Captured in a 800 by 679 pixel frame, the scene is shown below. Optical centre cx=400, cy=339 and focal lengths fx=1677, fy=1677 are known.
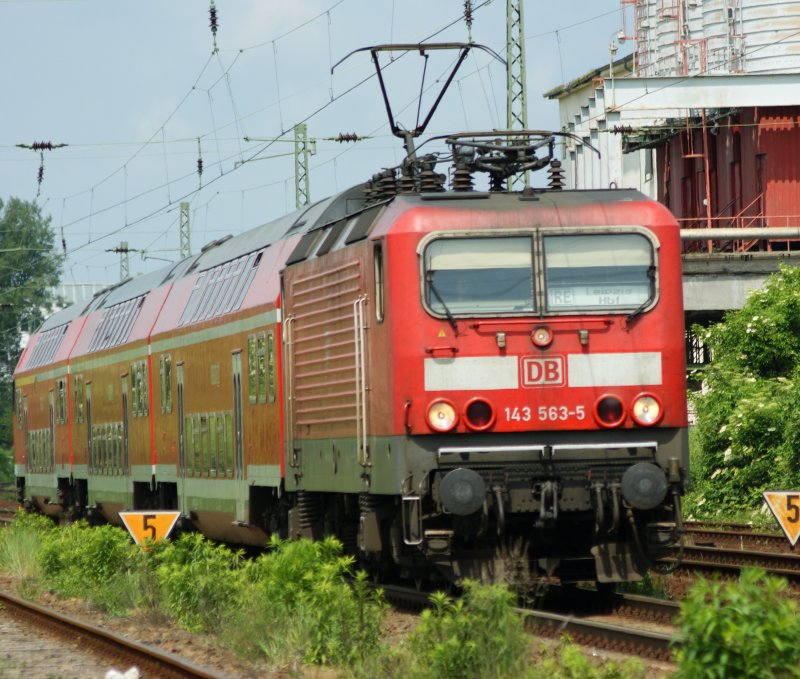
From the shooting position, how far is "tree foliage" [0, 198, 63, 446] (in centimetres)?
8669

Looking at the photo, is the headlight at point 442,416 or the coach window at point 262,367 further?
A: the coach window at point 262,367

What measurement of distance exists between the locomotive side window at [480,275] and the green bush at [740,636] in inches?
231

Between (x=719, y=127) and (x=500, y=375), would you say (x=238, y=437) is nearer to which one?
(x=500, y=375)

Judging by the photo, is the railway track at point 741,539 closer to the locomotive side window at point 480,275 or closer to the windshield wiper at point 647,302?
the windshield wiper at point 647,302

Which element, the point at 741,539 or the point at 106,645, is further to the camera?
the point at 741,539

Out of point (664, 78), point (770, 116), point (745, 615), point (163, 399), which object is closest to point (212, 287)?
point (163, 399)

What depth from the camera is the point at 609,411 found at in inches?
508

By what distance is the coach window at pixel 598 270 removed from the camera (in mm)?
13039

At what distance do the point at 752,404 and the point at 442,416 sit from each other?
38.4 feet

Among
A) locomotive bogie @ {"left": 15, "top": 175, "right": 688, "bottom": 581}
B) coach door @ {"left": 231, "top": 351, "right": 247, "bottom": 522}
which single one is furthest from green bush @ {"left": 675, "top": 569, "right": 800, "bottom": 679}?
coach door @ {"left": 231, "top": 351, "right": 247, "bottom": 522}

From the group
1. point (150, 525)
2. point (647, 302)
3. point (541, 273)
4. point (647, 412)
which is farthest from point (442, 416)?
point (150, 525)

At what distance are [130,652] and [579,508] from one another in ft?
11.6

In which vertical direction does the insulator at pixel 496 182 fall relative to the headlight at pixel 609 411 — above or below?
above

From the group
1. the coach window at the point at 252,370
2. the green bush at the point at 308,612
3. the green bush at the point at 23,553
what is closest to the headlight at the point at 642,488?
the green bush at the point at 308,612
